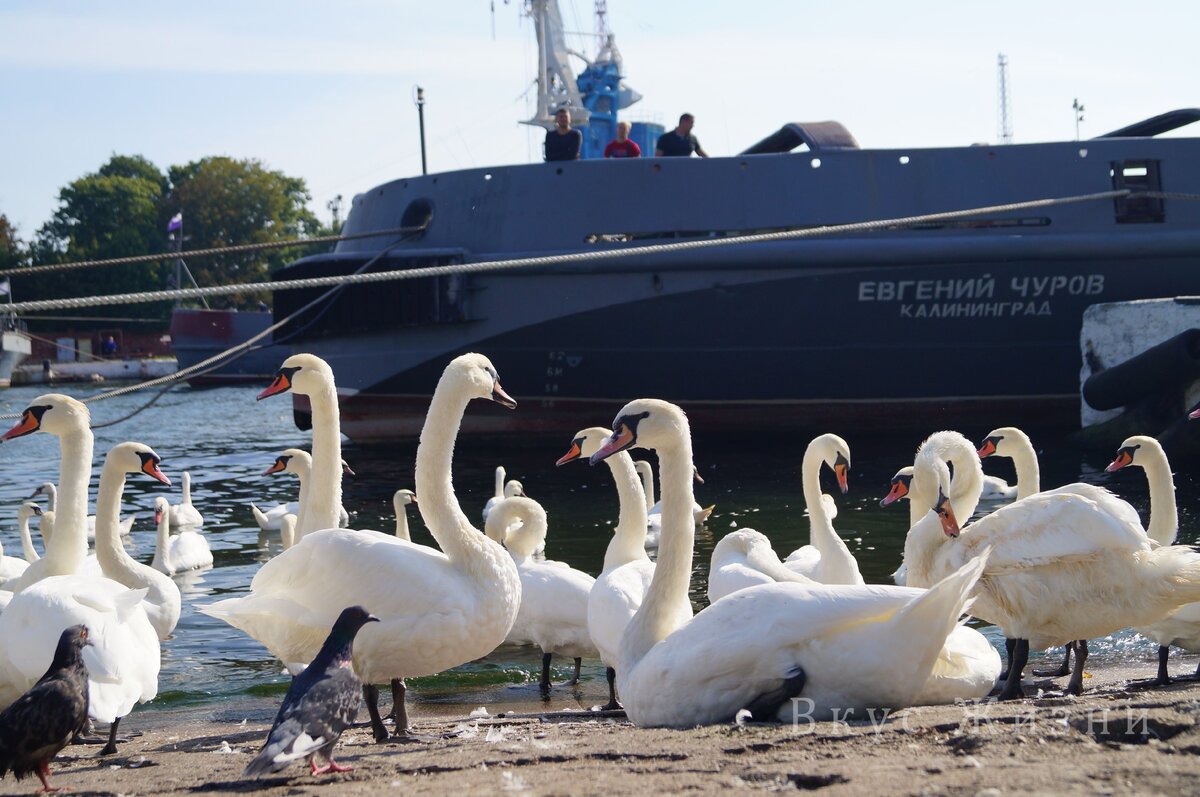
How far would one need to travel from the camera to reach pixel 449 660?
529cm

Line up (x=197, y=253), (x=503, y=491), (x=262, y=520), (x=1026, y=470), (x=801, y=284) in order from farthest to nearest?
1. (x=801, y=284)
2. (x=262, y=520)
3. (x=503, y=491)
4. (x=197, y=253)
5. (x=1026, y=470)

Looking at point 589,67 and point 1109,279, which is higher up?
point 589,67

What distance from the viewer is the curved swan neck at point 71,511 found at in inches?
245

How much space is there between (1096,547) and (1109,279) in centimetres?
1233

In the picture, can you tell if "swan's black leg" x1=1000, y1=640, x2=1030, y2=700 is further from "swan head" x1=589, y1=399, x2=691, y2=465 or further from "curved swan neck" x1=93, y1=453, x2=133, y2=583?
"curved swan neck" x1=93, y1=453, x2=133, y2=583

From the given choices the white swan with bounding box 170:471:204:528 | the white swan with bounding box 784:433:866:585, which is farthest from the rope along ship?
the white swan with bounding box 784:433:866:585

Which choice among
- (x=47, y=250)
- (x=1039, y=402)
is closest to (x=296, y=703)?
(x=1039, y=402)

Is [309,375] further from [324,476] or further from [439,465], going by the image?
[439,465]

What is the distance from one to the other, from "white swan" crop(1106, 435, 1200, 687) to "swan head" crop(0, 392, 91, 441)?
16.7 feet

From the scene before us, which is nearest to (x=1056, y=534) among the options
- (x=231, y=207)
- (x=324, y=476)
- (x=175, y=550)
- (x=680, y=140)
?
(x=324, y=476)

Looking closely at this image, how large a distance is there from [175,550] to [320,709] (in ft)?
23.4

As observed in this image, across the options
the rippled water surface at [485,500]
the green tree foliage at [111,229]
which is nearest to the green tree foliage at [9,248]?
the green tree foliage at [111,229]

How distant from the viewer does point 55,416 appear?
259 inches

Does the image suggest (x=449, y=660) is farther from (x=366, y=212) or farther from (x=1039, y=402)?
(x=366, y=212)
